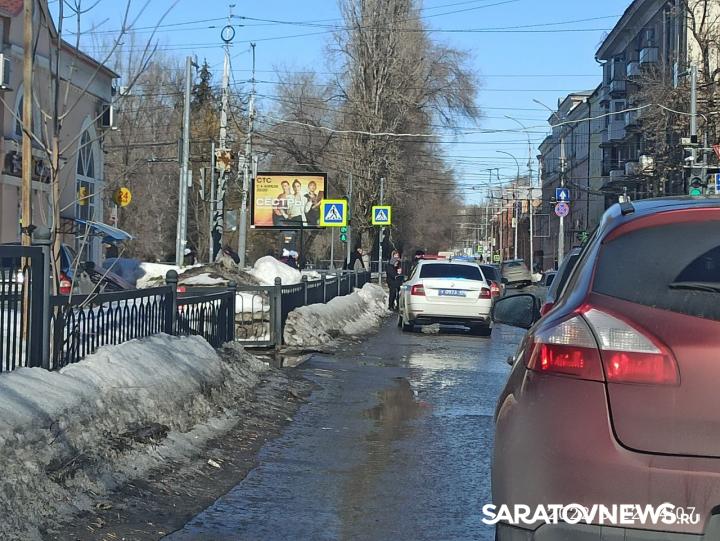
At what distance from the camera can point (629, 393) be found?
3176 mm

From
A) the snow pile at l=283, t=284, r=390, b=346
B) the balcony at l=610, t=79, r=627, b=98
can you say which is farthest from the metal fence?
the balcony at l=610, t=79, r=627, b=98

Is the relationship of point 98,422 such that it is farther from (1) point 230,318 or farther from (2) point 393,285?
(2) point 393,285

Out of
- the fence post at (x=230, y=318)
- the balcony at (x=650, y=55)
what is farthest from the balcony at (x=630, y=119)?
the fence post at (x=230, y=318)

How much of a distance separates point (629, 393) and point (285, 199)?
45510 millimetres

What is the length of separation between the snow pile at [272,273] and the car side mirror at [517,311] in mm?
15697

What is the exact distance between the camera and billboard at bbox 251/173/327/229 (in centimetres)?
4800

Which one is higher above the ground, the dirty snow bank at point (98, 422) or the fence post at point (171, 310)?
the fence post at point (171, 310)

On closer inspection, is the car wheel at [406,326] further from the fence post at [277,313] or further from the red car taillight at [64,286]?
the red car taillight at [64,286]

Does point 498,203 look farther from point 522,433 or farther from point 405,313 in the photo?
point 522,433

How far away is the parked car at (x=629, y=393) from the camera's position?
3076 millimetres

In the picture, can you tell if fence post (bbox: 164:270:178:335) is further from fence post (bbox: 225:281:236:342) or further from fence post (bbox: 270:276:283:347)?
fence post (bbox: 270:276:283:347)

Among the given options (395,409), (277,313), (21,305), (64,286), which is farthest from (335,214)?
(21,305)

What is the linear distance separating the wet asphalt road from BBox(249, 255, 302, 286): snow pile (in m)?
7.99

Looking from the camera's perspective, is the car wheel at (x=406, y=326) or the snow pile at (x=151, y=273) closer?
the car wheel at (x=406, y=326)
